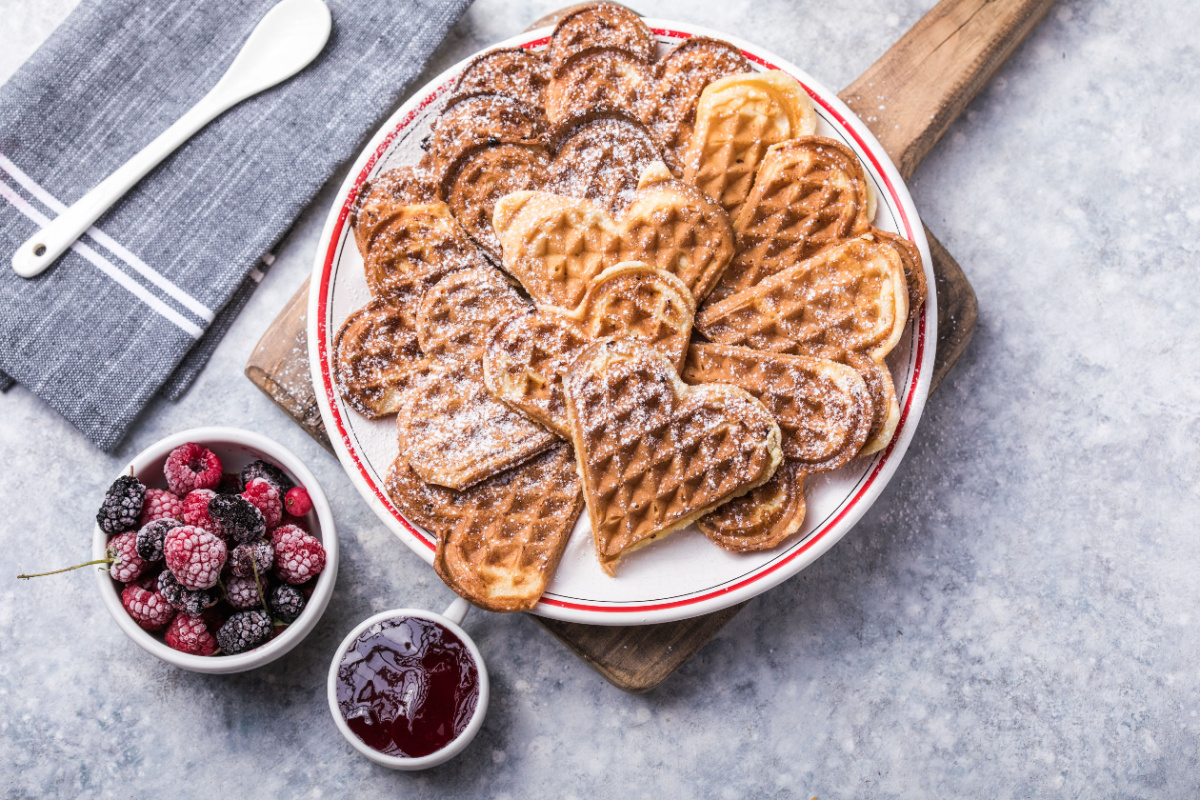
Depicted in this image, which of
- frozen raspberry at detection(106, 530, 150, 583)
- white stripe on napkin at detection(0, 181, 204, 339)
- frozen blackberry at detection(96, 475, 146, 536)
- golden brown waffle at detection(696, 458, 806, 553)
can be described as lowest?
golden brown waffle at detection(696, 458, 806, 553)

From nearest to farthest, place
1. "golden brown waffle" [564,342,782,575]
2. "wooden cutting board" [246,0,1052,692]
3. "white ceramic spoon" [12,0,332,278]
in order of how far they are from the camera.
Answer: "golden brown waffle" [564,342,782,575] < "wooden cutting board" [246,0,1052,692] < "white ceramic spoon" [12,0,332,278]

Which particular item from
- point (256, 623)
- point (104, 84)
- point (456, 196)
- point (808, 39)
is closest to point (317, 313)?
point (456, 196)

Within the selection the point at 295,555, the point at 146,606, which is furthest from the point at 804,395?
the point at 146,606

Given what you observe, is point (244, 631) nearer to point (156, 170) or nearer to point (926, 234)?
point (156, 170)

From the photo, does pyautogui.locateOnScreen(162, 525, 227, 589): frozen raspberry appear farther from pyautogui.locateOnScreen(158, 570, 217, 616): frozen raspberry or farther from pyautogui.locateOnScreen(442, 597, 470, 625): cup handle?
pyautogui.locateOnScreen(442, 597, 470, 625): cup handle

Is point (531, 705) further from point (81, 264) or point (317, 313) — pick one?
point (81, 264)

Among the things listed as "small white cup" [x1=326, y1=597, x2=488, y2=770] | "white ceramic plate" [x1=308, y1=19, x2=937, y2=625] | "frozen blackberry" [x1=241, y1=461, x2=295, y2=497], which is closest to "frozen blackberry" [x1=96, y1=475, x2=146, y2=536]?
"frozen blackberry" [x1=241, y1=461, x2=295, y2=497]

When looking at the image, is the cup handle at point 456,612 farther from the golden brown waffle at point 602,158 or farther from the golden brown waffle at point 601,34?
the golden brown waffle at point 601,34
